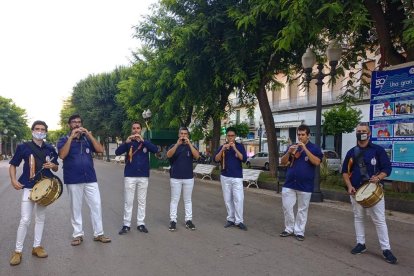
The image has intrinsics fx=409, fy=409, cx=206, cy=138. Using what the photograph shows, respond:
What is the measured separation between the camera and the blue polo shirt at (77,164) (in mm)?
6238

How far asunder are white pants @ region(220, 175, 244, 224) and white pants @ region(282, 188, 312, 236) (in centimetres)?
95

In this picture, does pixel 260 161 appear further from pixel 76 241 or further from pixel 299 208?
pixel 76 241

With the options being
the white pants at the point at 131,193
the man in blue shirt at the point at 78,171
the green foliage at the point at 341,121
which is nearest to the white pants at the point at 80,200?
the man in blue shirt at the point at 78,171

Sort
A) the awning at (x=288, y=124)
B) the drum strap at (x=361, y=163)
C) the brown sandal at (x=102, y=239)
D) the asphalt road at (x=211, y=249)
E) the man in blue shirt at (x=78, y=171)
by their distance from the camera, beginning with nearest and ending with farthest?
1. the asphalt road at (x=211, y=249)
2. the drum strap at (x=361, y=163)
3. the man in blue shirt at (x=78, y=171)
4. the brown sandal at (x=102, y=239)
5. the awning at (x=288, y=124)

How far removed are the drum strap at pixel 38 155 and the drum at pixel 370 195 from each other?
14.7 ft

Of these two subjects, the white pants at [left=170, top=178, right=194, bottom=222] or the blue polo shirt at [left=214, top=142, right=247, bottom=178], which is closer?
the white pants at [left=170, top=178, right=194, bottom=222]

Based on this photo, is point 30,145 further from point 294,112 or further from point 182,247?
point 294,112

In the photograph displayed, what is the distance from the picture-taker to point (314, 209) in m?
10.4

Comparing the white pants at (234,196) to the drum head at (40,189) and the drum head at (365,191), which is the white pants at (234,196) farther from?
the drum head at (40,189)

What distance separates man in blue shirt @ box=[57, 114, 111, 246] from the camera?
245 inches

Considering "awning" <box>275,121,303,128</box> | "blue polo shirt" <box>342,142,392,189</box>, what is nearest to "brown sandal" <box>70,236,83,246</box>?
"blue polo shirt" <box>342,142,392,189</box>

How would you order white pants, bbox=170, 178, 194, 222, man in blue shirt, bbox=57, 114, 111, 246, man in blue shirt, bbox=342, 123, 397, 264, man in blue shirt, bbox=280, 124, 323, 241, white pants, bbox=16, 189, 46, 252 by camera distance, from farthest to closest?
white pants, bbox=170, 178, 194, 222 → man in blue shirt, bbox=280, 124, 323, 241 → man in blue shirt, bbox=57, 114, 111, 246 → man in blue shirt, bbox=342, 123, 397, 264 → white pants, bbox=16, 189, 46, 252

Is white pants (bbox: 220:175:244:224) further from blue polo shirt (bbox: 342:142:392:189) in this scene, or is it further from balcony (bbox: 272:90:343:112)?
balcony (bbox: 272:90:343:112)

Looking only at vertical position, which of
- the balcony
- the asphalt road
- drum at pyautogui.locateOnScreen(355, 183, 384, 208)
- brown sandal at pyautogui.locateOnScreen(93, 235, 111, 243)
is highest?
the balcony
